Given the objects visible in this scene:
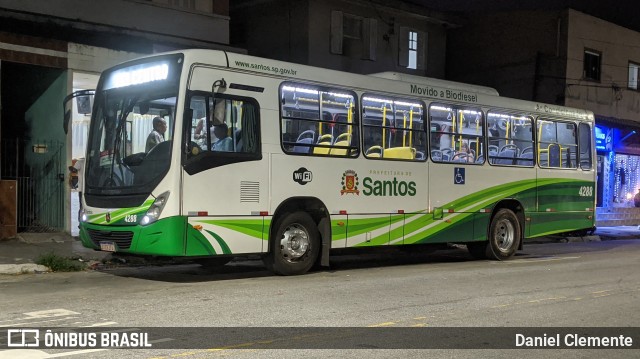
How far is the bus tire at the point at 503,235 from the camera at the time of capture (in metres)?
14.5

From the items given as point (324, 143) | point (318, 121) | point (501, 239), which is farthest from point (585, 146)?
point (318, 121)

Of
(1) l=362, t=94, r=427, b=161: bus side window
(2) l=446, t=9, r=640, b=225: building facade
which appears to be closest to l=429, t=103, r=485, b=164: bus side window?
(1) l=362, t=94, r=427, b=161: bus side window

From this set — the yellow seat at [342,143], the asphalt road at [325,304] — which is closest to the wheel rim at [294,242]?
the asphalt road at [325,304]

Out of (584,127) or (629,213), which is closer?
→ (584,127)

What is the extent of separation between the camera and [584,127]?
16.4 m

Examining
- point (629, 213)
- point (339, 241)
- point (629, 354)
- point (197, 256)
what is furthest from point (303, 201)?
point (629, 213)

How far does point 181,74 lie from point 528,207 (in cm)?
896

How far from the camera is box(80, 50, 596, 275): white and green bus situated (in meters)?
9.69

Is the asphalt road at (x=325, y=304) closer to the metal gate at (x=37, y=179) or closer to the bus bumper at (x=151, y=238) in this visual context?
the bus bumper at (x=151, y=238)

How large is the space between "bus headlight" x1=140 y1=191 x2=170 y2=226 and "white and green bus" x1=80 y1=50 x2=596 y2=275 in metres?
0.02

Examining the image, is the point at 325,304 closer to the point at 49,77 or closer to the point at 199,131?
the point at 199,131

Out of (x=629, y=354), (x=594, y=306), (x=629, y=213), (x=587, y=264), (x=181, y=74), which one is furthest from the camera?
(x=629, y=213)

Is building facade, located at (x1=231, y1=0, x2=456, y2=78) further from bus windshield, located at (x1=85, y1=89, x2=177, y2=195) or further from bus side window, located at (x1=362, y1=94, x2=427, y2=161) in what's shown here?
bus windshield, located at (x1=85, y1=89, x2=177, y2=195)

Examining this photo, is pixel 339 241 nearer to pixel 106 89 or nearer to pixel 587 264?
pixel 106 89
